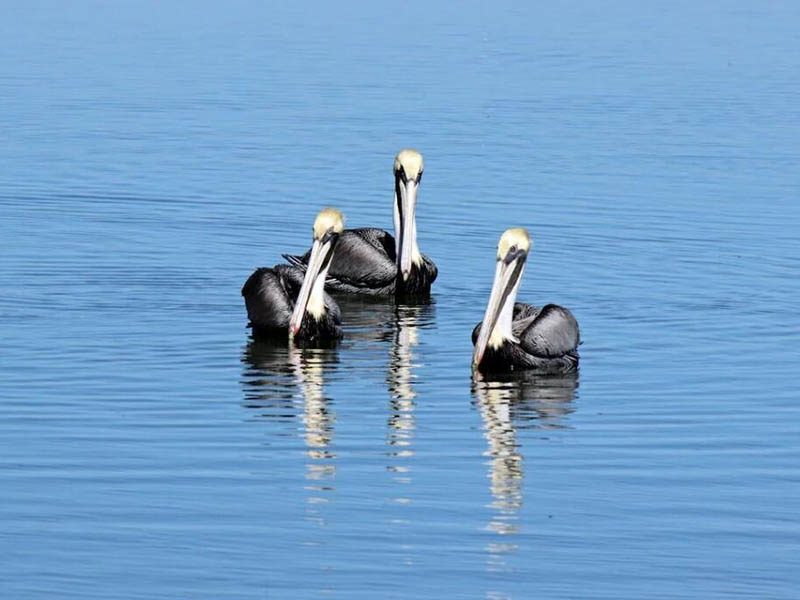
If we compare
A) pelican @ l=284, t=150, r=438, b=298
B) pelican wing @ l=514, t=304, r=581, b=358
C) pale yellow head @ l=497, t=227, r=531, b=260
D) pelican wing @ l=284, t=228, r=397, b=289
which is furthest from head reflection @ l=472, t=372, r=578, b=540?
pelican wing @ l=284, t=228, r=397, b=289

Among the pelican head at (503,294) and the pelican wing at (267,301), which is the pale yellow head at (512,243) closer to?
the pelican head at (503,294)

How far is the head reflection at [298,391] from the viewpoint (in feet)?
30.1

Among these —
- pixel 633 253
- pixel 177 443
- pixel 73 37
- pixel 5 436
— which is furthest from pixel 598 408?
pixel 73 37

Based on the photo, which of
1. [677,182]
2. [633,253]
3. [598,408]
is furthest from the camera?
[677,182]

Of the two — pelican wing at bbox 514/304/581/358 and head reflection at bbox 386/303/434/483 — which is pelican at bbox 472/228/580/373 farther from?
head reflection at bbox 386/303/434/483

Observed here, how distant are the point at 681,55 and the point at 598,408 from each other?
21.7 m

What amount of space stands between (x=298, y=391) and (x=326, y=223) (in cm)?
206

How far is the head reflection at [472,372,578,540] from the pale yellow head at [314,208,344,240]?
187cm

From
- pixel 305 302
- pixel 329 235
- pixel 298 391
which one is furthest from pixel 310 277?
pixel 298 391

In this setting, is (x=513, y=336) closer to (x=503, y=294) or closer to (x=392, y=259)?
(x=503, y=294)

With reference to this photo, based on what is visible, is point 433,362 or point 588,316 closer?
point 433,362

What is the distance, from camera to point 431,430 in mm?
9695

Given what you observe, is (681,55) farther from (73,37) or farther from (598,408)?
(598,408)

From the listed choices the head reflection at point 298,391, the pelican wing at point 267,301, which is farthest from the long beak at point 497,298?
the pelican wing at point 267,301
